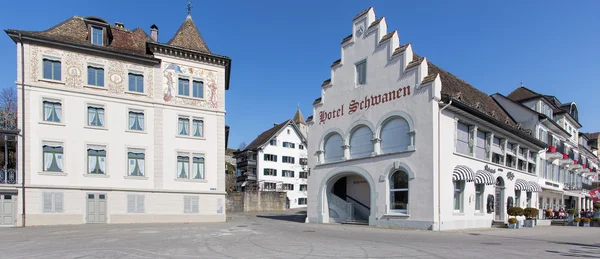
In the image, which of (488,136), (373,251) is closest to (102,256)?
(373,251)

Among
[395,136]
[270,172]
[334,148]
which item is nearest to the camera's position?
[395,136]

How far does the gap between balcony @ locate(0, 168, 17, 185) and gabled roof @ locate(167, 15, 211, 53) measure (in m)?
12.9

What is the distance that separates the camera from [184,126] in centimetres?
2888

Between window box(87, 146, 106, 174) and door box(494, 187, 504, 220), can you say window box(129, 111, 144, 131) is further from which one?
door box(494, 187, 504, 220)

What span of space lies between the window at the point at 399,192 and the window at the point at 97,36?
840 inches

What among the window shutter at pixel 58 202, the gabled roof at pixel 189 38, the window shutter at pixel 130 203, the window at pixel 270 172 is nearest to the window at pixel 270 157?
the window at pixel 270 172

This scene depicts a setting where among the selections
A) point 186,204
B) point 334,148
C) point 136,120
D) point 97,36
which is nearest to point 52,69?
point 97,36

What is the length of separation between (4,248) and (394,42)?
2147 centimetres

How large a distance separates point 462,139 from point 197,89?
18800mm

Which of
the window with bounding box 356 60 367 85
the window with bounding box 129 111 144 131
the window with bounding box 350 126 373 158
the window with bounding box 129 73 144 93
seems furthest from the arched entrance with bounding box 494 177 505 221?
the window with bounding box 129 73 144 93

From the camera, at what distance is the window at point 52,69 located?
24812mm

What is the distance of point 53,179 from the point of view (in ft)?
79.8

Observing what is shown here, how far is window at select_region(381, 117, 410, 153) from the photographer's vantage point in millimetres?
23438

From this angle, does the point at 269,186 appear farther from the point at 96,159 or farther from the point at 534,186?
the point at 534,186
